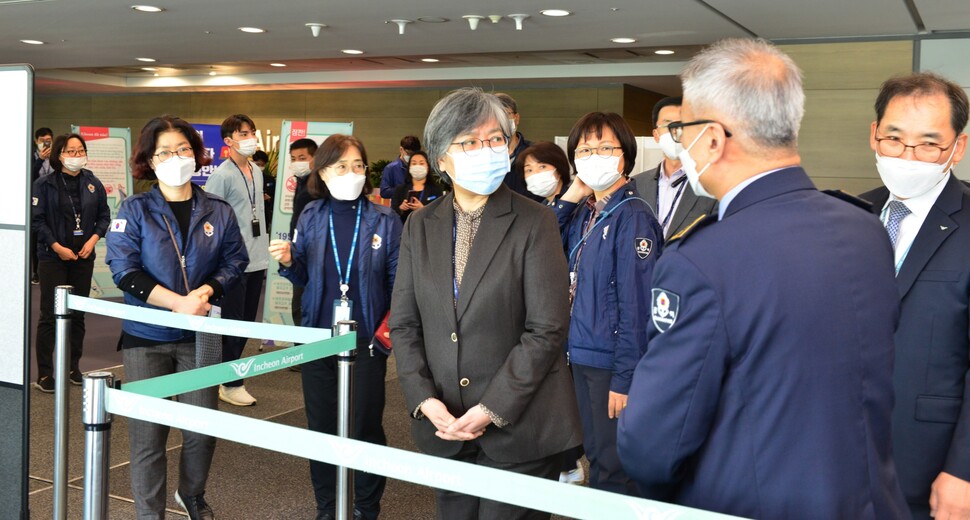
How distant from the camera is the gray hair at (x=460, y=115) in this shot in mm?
2570

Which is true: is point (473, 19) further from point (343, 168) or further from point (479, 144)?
point (479, 144)

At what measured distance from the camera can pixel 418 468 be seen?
1.76 meters

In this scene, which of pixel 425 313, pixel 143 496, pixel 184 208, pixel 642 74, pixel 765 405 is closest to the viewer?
pixel 765 405

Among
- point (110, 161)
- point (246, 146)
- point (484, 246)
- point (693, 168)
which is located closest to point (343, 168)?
point (484, 246)

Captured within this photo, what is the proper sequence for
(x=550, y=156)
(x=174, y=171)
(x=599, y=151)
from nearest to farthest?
(x=174, y=171) → (x=599, y=151) → (x=550, y=156)

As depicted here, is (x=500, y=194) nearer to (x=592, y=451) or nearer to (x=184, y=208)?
(x=592, y=451)

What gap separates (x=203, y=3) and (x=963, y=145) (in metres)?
6.60

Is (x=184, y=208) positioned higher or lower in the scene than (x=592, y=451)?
higher

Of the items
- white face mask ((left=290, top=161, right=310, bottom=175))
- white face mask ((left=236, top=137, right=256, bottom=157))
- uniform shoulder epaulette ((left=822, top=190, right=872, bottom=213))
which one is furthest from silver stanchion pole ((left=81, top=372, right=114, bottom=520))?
white face mask ((left=290, top=161, right=310, bottom=175))

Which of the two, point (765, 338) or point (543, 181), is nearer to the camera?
point (765, 338)

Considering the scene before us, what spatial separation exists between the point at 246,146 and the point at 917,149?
15.7 feet

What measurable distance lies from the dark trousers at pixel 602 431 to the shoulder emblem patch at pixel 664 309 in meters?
1.78

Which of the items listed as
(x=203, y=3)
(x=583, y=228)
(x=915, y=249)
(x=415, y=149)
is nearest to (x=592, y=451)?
(x=583, y=228)

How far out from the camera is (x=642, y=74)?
12.6 meters
